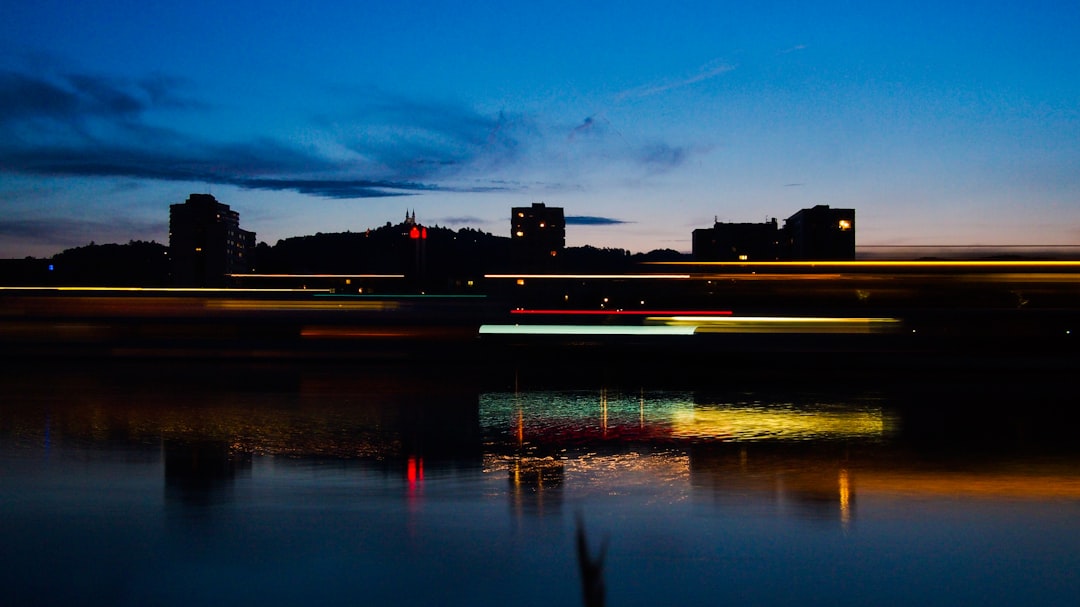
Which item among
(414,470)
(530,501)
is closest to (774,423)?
(414,470)

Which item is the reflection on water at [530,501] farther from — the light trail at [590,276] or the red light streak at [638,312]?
the light trail at [590,276]

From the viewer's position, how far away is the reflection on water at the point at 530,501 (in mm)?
5262

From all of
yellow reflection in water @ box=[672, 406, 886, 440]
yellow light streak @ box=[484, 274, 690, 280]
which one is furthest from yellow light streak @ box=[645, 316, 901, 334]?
yellow reflection in water @ box=[672, 406, 886, 440]

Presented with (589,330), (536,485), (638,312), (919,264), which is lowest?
(536,485)

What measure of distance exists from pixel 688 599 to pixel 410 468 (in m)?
4.06

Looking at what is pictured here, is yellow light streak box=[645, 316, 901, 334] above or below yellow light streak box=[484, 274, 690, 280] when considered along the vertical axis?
below

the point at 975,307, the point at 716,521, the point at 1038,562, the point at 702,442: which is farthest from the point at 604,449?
the point at 975,307

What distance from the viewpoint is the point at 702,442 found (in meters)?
10.1

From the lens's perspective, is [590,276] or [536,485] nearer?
[536,485]

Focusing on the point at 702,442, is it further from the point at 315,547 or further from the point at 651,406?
the point at 315,547

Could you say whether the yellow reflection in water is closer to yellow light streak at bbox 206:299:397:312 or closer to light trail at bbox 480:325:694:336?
light trail at bbox 480:325:694:336

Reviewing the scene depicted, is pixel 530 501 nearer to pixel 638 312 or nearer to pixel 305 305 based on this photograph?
pixel 638 312

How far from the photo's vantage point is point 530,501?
7227 millimetres

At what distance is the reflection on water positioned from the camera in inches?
207
